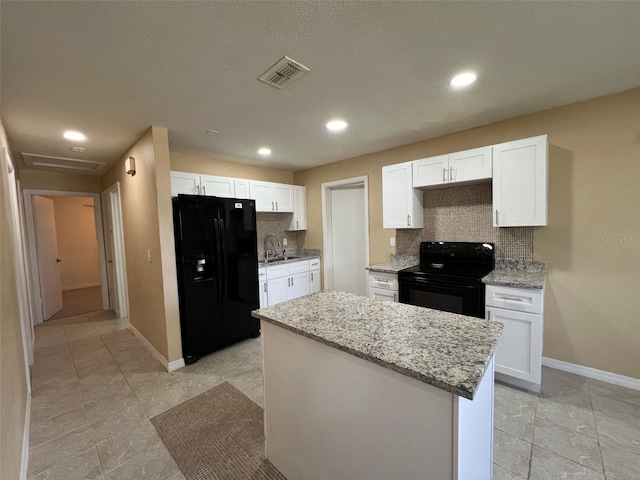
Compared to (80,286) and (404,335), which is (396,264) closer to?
(404,335)

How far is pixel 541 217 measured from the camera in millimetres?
2262

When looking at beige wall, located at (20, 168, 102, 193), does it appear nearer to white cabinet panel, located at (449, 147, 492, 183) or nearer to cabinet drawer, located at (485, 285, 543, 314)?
white cabinet panel, located at (449, 147, 492, 183)

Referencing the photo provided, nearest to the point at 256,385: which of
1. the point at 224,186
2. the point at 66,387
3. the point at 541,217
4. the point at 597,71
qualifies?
the point at 66,387

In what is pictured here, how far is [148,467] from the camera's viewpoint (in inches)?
62.6

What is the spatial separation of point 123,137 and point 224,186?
3.77ft

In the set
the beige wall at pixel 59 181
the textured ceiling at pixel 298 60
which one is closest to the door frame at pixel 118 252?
the beige wall at pixel 59 181

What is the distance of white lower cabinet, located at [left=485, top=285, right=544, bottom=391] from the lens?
208 centimetres

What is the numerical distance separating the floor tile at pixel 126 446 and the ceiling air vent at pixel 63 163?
3380mm

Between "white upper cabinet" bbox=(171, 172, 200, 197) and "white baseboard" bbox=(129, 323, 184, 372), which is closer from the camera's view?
"white baseboard" bbox=(129, 323, 184, 372)

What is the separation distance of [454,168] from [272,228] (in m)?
2.88

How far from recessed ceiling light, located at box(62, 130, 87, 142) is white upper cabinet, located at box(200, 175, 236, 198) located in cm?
115

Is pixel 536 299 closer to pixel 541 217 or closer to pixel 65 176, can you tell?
pixel 541 217

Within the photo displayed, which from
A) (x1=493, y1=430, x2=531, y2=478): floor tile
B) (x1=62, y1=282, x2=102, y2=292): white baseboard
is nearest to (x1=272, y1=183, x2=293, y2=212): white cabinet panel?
(x1=493, y1=430, x2=531, y2=478): floor tile

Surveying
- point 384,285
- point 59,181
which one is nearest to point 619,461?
point 384,285
